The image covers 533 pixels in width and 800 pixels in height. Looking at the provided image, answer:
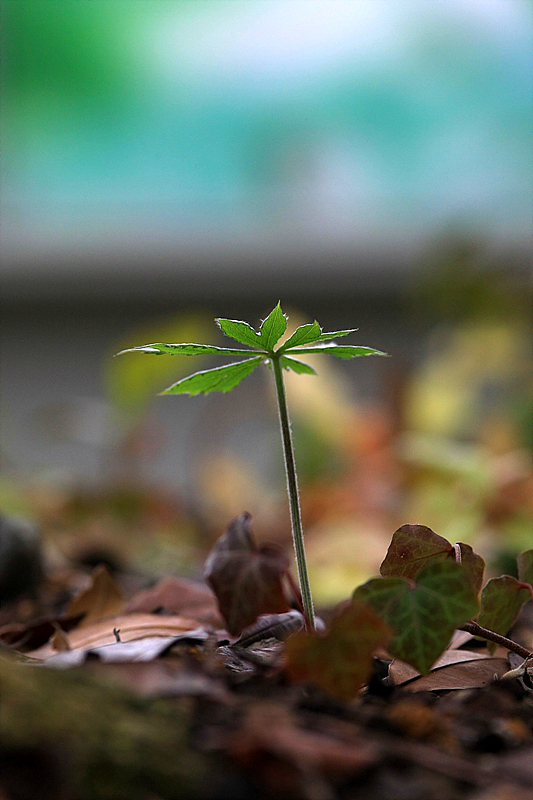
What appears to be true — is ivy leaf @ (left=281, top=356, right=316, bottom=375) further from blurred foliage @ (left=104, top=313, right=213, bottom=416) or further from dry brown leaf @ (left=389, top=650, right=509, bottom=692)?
blurred foliage @ (left=104, top=313, right=213, bottom=416)

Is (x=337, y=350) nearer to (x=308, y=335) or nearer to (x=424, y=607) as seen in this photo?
(x=308, y=335)

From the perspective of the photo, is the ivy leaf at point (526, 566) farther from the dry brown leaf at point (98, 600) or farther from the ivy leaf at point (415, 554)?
the dry brown leaf at point (98, 600)

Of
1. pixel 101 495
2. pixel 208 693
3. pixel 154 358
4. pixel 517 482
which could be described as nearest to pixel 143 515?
pixel 101 495

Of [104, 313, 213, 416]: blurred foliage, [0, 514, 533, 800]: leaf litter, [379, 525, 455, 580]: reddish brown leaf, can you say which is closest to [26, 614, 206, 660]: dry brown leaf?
[0, 514, 533, 800]: leaf litter

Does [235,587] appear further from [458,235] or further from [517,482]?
[458,235]

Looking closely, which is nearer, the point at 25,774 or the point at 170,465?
the point at 25,774

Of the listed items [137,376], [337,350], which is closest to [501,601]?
[337,350]

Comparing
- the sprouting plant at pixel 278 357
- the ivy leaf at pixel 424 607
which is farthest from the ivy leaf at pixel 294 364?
the ivy leaf at pixel 424 607

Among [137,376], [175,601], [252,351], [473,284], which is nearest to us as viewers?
[252,351]
